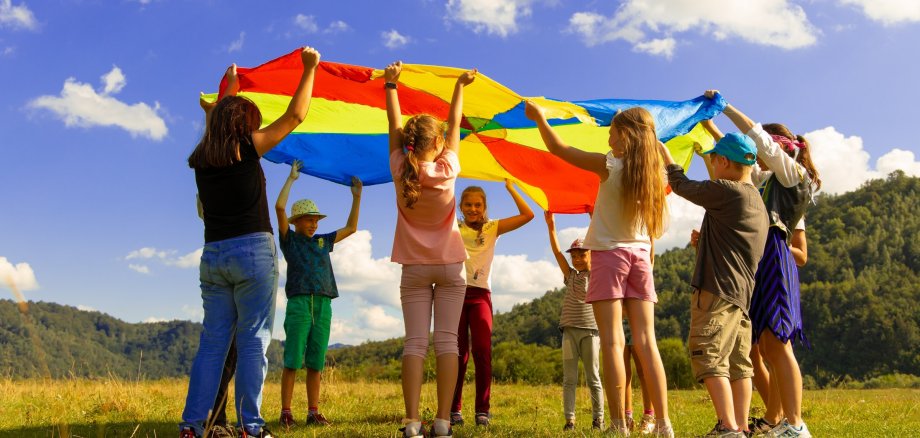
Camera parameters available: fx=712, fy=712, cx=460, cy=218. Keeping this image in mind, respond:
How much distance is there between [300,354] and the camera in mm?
5184

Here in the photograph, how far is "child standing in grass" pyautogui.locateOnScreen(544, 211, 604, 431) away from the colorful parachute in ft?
3.33

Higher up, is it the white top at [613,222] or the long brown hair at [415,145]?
the long brown hair at [415,145]

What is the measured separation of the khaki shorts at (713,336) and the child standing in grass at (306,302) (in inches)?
108

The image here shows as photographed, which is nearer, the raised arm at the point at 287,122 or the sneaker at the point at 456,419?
the raised arm at the point at 287,122

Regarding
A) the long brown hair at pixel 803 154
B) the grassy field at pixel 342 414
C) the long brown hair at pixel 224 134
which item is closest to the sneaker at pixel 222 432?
the grassy field at pixel 342 414

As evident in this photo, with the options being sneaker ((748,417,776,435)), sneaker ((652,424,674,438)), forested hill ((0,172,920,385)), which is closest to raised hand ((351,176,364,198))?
sneaker ((652,424,674,438))

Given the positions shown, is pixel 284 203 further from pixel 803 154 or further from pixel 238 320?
pixel 803 154

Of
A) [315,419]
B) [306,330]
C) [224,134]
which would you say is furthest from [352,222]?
[224,134]

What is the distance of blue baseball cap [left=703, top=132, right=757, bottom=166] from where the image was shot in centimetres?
371

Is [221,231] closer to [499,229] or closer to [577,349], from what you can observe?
[499,229]

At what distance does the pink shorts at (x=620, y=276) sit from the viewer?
12.2ft

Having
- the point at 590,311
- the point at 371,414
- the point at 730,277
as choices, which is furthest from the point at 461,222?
the point at 730,277

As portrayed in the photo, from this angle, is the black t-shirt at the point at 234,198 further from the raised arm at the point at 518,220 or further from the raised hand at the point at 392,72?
the raised arm at the point at 518,220

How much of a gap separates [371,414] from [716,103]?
3702 millimetres
